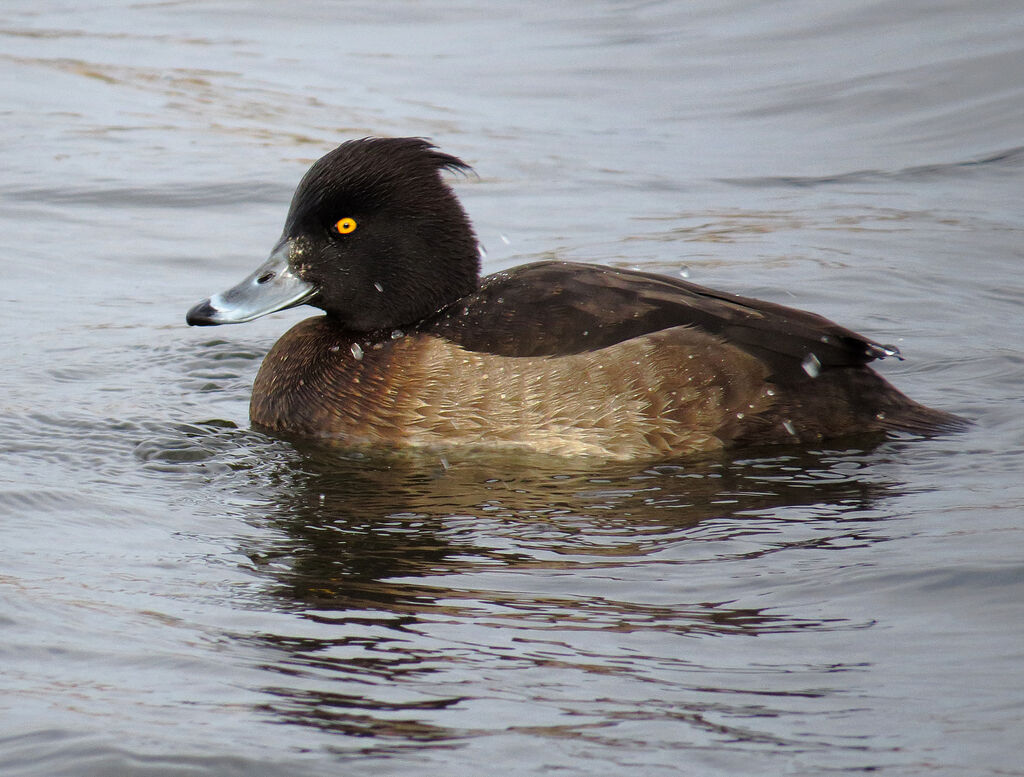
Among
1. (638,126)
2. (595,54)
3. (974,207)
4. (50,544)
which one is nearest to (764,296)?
(974,207)

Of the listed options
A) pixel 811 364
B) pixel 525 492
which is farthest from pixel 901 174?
pixel 525 492

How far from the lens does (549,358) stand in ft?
21.6

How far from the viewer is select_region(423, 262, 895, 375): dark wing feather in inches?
257

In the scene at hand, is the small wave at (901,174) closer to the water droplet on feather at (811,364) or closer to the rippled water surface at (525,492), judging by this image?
the rippled water surface at (525,492)

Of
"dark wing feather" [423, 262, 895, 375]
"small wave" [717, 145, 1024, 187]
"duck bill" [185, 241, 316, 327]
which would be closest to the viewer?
"dark wing feather" [423, 262, 895, 375]

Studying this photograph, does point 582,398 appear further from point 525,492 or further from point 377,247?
point 377,247

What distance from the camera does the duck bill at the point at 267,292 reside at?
272 inches

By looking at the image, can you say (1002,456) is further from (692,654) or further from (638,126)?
(638,126)

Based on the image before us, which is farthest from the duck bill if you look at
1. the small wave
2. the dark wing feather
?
the small wave

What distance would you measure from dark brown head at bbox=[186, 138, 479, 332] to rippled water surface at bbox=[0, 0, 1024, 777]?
0.73m

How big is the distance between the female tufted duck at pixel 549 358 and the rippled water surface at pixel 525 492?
0.18 metres

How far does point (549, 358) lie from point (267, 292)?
1.39 metres

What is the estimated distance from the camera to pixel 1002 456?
6.31 m

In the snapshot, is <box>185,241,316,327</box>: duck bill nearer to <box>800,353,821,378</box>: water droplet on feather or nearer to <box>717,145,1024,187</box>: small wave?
<box>800,353,821,378</box>: water droplet on feather
